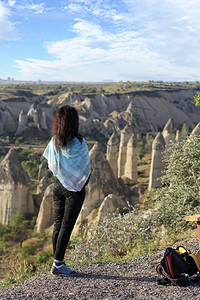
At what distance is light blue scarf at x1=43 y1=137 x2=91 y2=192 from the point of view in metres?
3.22

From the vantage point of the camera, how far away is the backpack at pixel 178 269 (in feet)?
9.70

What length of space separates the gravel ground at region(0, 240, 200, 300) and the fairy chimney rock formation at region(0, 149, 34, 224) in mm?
11107

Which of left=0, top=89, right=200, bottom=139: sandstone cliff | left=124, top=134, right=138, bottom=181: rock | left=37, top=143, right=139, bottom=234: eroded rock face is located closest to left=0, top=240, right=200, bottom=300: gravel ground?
left=37, top=143, right=139, bottom=234: eroded rock face

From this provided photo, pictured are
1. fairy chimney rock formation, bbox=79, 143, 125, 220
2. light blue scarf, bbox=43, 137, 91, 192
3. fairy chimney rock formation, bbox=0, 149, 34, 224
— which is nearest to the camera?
light blue scarf, bbox=43, 137, 91, 192

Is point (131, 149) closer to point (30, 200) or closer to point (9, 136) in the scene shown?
point (30, 200)

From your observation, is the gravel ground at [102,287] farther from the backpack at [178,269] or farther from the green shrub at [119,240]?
the green shrub at [119,240]

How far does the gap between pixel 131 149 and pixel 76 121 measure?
15927 millimetres

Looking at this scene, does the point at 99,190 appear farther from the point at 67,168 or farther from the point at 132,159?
the point at 132,159

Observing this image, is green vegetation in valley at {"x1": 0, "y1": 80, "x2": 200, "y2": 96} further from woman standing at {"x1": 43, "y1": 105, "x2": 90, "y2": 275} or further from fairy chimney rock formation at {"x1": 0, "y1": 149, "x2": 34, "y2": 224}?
woman standing at {"x1": 43, "y1": 105, "x2": 90, "y2": 275}

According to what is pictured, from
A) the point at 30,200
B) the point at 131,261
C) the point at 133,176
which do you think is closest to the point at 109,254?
the point at 131,261

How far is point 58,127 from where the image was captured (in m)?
3.27

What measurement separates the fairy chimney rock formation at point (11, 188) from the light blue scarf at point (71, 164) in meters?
11.4

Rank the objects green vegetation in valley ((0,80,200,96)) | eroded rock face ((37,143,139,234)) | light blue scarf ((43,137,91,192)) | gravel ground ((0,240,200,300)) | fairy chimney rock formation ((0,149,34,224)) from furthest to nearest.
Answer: green vegetation in valley ((0,80,200,96)) → fairy chimney rock formation ((0,149,34,224)) → eroded rock face ((37,143,139,234)) → light blue scarf ((43,137,91,192)) → gravel ground ((0,240,200,300))

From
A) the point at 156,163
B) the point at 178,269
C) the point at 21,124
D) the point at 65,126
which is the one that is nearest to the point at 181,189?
the point at 178,269
